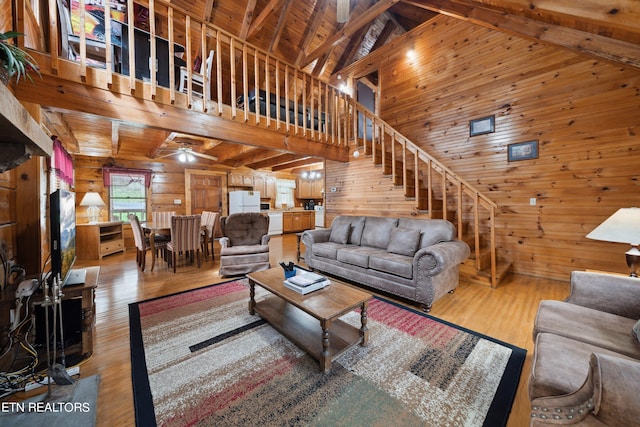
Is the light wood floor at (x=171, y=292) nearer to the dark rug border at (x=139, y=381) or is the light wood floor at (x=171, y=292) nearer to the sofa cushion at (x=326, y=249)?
the dark rug border at (x=139, y=381)

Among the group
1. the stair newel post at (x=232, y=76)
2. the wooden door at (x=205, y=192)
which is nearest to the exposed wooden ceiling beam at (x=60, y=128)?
the stair newel post at (x=232, y=76)

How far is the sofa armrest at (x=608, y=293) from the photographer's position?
1398mm

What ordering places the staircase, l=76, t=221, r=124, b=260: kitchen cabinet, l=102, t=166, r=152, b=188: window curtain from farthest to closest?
1. l=102, t=166, r=152, b=188: window curtain
2. l=76, t=221, r=124, b=260: kitchen cabinet
3. the staircase

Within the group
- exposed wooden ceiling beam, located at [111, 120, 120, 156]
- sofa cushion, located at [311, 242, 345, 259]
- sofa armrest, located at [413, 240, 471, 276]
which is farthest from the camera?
exposed wooden ceiling beam, located at [111, 120, 120, 156]

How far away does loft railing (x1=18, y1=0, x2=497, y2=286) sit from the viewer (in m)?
2.50

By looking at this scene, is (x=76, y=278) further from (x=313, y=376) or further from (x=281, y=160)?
(x=281, y=160)

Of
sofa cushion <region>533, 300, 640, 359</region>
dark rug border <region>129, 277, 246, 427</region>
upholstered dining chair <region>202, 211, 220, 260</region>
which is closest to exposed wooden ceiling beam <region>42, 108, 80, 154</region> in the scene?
upholstered dining chair <region>202, 211, 220, 260</region>

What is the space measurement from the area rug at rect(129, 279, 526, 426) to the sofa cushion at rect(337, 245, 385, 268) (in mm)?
819

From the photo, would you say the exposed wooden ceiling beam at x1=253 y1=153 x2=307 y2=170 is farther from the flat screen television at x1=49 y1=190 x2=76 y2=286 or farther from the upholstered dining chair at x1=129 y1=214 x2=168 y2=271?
the flat screen television at x1=49 y1=190 x2=76 y2=286

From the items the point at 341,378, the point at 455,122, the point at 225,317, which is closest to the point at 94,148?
the point at 225,317

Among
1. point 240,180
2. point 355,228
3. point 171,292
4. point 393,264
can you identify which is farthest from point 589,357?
point 240,180

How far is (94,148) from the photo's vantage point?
16.9 ft

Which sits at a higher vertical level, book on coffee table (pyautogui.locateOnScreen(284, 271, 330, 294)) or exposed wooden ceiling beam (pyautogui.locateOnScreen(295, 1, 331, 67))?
exposed wooden ceiling beam (pyautogui.locateOnScreen(295, 1, 331, 67))

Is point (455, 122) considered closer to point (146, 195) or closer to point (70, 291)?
point (70, 291)
